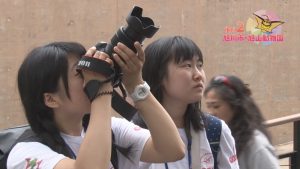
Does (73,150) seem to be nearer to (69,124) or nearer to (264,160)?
(69,124)

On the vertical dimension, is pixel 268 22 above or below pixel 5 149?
below

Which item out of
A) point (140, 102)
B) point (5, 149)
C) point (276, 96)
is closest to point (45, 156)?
point (5, 149)

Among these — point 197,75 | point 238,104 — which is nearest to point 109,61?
point 197,75

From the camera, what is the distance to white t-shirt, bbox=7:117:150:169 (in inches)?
61.1

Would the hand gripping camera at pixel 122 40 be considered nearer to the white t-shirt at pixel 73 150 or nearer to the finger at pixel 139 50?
the finger at pixel 139 50

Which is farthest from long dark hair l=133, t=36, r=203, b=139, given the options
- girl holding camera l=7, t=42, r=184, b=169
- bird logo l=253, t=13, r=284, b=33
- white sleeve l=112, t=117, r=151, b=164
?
bird logo l=253, t=13, r=284, b=33

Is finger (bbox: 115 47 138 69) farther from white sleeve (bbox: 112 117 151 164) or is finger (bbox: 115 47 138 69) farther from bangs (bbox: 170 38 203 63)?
bangs (bbox: 170 38 203 63)

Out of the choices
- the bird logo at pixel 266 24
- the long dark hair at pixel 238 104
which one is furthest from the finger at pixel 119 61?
the bird logo at pixel 266 24

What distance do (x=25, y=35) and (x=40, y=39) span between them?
0.90 feet

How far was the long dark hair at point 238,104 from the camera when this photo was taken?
9.14 feet

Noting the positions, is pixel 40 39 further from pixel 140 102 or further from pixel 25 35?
pixel 140 102

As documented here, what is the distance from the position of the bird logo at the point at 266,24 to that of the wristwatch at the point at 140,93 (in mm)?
8411

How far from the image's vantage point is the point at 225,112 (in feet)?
9.37

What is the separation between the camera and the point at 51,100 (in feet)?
5.50
